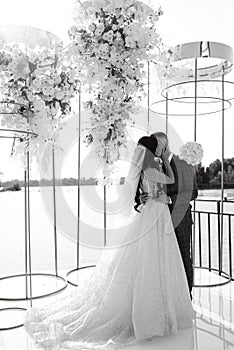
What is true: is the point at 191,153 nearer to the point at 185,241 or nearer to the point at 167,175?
the point at 167,175

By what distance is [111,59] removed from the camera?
8.86 ft

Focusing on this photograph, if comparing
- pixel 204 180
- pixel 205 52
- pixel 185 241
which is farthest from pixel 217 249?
pixel 205 52

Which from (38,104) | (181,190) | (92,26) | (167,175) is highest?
(92,26)

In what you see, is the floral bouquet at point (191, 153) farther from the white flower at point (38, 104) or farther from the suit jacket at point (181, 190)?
the white flower at point (38, 104)

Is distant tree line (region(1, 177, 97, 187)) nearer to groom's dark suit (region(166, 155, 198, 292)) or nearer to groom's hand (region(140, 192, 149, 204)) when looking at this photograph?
groom's hand (region(140, 192, 149, 204))

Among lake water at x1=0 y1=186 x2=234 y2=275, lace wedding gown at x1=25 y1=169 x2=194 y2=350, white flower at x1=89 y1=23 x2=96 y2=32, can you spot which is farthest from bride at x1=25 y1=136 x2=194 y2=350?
lake water at x1=0 y1=186 x2=234 y2=275

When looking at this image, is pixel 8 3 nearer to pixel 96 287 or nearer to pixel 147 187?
pixel 147 187

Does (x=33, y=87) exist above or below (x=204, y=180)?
above

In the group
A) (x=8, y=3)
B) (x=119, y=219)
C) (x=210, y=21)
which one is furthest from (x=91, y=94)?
(x=210, y=21)

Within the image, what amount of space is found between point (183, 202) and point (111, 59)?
1337mm

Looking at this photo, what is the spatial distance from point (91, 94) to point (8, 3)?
1.20 meters

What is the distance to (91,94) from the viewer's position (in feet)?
9.67

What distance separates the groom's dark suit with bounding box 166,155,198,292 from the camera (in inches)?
124

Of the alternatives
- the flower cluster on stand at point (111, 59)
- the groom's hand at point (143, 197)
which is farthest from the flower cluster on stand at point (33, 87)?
the groom's hand at point (143, 197)
